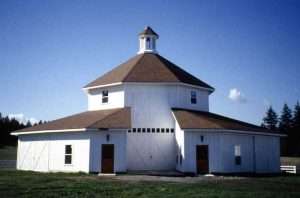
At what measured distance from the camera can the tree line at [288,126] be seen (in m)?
75.3

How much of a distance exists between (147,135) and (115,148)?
13.3 feet

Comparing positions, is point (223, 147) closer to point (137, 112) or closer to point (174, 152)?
point (174, 152)

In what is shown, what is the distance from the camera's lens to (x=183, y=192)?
16516 mm

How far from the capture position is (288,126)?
273ft

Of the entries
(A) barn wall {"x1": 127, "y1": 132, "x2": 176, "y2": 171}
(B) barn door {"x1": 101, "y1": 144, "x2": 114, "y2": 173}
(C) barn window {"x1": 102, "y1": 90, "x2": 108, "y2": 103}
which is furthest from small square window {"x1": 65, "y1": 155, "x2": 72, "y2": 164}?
(C) barn window {"x1": 102, "y1": 90, "x2": 108, "y2": 103}

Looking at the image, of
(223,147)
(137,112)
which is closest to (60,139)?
(137,112)

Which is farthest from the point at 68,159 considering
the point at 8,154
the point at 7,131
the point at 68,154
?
the point at 7,131

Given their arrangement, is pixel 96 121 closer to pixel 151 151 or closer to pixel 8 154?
pixel 151 151

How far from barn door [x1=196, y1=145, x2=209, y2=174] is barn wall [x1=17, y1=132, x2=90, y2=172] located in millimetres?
8296

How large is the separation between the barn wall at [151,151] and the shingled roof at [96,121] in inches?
85.6

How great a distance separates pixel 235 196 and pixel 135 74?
725 inches

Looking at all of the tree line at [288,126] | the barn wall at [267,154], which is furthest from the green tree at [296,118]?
the barn wall at [267,154]

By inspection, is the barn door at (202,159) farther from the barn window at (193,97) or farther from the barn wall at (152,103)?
the barn window at (193,97)

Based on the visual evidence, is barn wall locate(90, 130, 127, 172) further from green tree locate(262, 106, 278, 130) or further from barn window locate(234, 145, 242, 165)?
green tree locate(262, 106, 278, 130)
